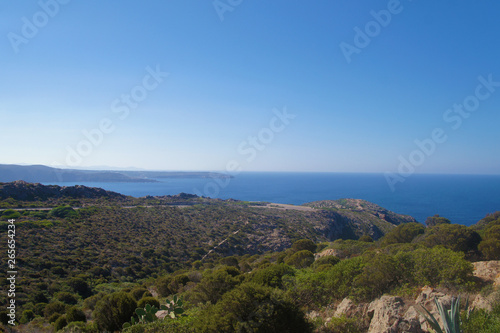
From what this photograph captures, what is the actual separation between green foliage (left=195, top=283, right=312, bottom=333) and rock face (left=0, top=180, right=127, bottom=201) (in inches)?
2069

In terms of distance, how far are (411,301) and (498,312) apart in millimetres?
2076

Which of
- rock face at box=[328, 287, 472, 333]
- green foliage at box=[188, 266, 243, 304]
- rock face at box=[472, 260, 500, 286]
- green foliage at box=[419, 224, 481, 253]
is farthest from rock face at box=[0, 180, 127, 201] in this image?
rock face at box=[472, 260, 500, 286]

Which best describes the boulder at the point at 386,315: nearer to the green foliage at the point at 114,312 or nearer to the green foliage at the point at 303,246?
the green foliage at the point at 114,312

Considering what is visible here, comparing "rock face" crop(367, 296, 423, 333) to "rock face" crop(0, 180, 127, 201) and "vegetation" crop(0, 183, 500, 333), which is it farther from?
"rock face" crop(0, 180, 127, 201)

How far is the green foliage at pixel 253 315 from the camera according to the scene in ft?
19.9

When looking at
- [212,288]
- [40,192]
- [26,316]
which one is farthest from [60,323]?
[40,192]

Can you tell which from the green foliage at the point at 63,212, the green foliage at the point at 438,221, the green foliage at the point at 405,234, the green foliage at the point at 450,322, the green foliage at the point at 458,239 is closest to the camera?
the green foliage at the point at 450,322

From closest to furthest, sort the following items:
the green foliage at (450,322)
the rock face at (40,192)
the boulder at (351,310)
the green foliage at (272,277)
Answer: the green foliage at (450,322), the boulder at (351,310), the green foliage at (272,277), the rock face at (40,192)

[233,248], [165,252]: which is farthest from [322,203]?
[165,252]

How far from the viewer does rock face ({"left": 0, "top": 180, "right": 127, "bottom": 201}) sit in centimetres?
4275

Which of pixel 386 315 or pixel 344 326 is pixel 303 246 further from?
pixel 386 315

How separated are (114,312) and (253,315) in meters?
6.85

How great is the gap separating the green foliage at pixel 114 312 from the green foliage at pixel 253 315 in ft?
17.0

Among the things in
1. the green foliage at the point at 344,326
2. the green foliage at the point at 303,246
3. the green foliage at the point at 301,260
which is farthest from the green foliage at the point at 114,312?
the green foliage at the point at 303,246
